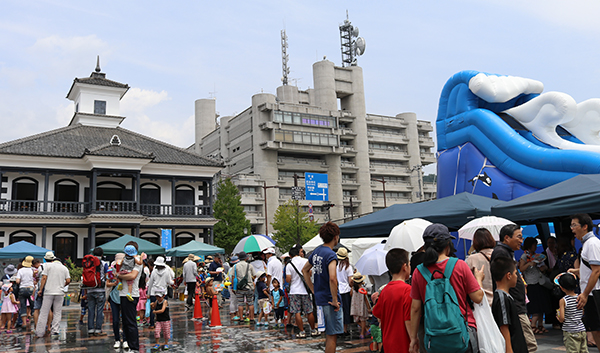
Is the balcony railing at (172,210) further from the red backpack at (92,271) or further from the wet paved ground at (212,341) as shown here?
the red backpack at (92,271)

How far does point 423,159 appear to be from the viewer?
241 feet

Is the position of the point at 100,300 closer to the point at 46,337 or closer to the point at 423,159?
the point at 46,337

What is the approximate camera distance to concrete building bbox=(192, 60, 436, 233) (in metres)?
57.8

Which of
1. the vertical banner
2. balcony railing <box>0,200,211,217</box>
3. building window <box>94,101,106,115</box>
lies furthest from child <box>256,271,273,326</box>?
building window <box>94,101,106,115</box>

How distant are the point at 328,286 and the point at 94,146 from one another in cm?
2807

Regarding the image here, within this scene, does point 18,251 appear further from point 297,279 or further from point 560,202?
point 560,202

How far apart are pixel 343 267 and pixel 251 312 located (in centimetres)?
424

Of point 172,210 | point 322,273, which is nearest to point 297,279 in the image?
point 322,273

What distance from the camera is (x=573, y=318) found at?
544 centimetres

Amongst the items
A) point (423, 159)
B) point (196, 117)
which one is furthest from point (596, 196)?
point (196, 117)

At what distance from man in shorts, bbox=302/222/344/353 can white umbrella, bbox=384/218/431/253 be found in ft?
5.38

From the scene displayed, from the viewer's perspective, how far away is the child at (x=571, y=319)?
17.8 ft

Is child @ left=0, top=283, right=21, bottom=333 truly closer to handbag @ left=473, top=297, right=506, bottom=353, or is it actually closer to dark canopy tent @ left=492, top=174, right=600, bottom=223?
dark canopy tent @ left=492, top=174, right=600, bottom=223

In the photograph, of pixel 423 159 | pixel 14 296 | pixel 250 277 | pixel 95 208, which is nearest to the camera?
pixel 250 277
